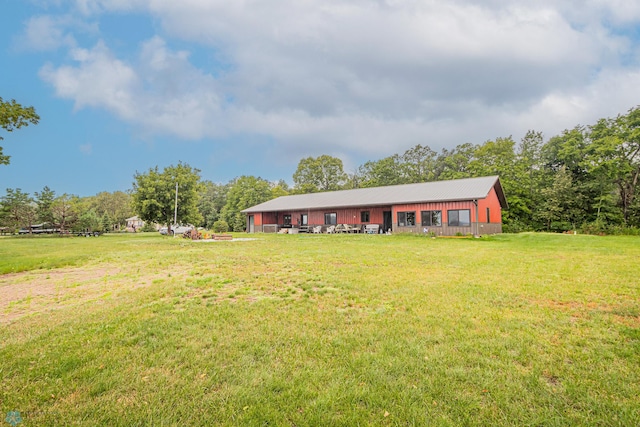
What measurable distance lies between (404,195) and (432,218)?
11.9 ft

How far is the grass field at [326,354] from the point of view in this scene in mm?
2137

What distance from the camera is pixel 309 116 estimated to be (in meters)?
38.0

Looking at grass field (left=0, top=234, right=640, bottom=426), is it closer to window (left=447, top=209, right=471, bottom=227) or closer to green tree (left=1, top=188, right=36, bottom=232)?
window (left=447, top=209, right=471, bottom=227)

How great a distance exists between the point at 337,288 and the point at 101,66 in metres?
23.8

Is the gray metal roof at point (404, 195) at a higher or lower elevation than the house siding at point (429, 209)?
higher

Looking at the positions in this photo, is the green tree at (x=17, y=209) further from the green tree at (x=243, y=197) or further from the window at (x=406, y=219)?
the window at (x=406, y=219)

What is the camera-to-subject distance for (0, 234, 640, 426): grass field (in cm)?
214

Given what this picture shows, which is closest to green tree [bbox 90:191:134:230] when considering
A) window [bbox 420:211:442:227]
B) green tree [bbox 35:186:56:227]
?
green tree [bbox 35:186:56:227]

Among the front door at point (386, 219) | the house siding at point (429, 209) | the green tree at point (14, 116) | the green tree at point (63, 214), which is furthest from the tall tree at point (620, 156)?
the green tree at point (63, 214)

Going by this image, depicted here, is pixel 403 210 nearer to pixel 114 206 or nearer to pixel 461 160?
pixel 461 160

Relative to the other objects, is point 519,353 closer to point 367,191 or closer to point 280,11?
point 280,11

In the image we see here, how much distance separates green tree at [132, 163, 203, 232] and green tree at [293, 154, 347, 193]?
20827 mm

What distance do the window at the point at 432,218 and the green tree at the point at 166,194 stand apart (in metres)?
26.0

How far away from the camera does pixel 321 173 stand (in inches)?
2071
